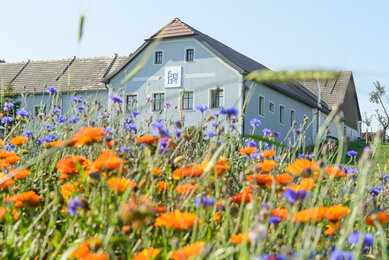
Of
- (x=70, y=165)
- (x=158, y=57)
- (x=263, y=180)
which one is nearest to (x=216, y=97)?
(x=263, y=180)

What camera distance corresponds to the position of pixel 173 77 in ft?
76.3

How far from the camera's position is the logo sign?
75.8ft

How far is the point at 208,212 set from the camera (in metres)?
1.89

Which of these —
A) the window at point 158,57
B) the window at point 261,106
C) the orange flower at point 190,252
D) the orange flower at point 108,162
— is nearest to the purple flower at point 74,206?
the orange flower at point 108,162

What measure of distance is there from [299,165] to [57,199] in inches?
40.1

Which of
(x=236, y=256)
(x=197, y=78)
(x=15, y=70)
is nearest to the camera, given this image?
(x=236, y=256)

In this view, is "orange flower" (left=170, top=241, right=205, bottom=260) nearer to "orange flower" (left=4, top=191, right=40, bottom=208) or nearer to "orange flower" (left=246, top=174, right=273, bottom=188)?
"orange flower" (left=246, top=174, right=273, bottom=188)

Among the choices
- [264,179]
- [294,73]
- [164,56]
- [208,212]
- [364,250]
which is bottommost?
[364,250]

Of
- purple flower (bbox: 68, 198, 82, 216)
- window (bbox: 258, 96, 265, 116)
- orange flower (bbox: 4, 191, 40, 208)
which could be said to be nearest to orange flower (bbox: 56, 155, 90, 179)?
orange flower (bbox: 4, 191, 40, 208)

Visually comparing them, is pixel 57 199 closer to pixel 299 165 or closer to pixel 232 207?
pixel 232 207

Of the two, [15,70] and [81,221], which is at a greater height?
[15,70]

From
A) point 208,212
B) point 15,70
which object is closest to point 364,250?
point 208,212

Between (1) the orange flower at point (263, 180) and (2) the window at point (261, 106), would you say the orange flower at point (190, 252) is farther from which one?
(2) the window at point (261, 106)

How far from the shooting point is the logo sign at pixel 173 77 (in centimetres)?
2311
